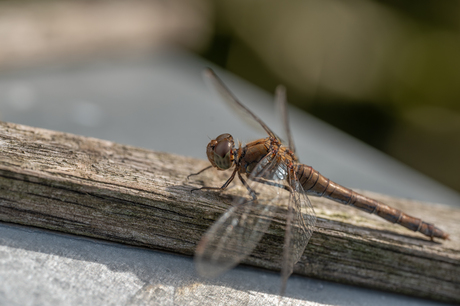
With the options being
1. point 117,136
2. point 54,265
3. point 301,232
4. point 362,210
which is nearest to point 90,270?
point 54,265

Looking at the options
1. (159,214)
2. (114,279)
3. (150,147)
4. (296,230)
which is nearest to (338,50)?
(150,147)

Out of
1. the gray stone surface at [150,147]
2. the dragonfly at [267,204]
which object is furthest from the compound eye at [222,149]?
the gray stone surface at [150,147]

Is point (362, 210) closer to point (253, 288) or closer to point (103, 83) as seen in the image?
point (253, 288)

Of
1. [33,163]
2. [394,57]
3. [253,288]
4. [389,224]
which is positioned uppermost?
[394,57]

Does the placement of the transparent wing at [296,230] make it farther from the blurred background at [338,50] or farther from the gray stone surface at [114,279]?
the blurred background at [338,50]

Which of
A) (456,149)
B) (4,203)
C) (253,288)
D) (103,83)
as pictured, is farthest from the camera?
(456,149)

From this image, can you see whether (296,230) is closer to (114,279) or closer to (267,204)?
(267,204)
